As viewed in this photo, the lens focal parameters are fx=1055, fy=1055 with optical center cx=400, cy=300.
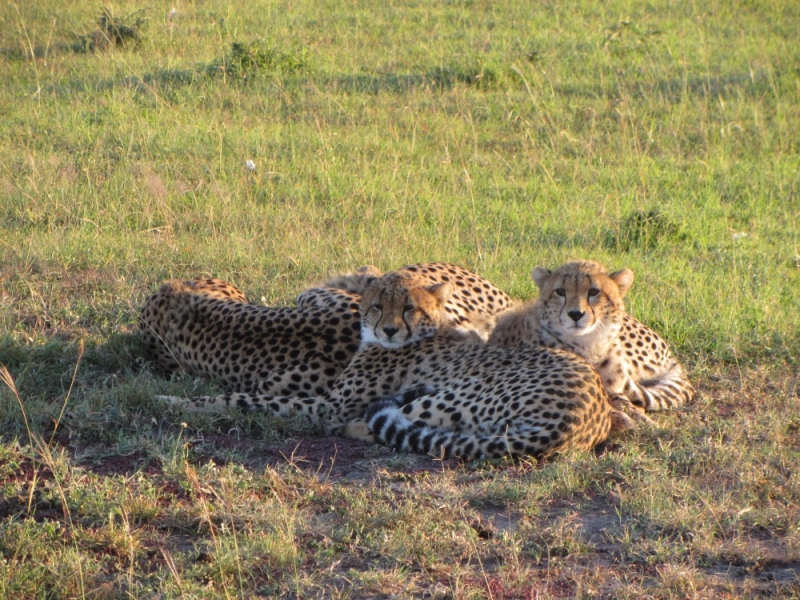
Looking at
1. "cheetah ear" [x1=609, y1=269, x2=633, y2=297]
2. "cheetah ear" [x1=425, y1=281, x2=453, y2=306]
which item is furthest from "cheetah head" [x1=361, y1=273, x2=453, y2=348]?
"cheetah ear" [x1=609, y1=269, x2=633, y2=297]

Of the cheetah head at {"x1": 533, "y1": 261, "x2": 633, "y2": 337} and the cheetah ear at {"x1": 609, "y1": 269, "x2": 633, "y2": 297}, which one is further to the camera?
the cheetah ear at {"x1": 609, "y1": 269, "x2": 633, "y2": 297}

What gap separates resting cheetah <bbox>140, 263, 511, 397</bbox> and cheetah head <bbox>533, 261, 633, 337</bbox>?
0.52 meters

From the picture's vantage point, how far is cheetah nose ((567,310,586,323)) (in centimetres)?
451

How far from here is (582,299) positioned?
4.51 metres

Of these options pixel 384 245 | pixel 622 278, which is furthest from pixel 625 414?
pixel 384 245

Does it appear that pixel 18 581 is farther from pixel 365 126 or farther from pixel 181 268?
pixel 365 126

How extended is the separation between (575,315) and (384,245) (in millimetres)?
2191

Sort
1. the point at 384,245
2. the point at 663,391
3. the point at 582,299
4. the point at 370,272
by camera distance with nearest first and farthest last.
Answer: the point at 582,299 < the point at 663,391 < the point at 370,272 < the point at 384,245

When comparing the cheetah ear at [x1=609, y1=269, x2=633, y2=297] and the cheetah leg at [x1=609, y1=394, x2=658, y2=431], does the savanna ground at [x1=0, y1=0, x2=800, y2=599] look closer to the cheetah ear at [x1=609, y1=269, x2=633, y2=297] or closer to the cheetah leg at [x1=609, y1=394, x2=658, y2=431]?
the cheetah leg at [x1=609, y1=394, x2=658, y2=431]

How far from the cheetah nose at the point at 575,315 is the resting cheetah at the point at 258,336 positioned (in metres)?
0.66

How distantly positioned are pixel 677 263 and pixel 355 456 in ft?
Answer: 10.4

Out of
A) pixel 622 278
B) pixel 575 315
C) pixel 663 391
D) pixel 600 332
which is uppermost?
pixel 622 278

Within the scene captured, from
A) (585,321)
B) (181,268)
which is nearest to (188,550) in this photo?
(585,321)

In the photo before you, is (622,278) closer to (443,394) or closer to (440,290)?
(440,290)
